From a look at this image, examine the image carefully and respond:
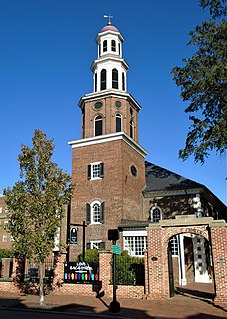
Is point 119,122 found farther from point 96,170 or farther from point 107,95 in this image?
point 96,170

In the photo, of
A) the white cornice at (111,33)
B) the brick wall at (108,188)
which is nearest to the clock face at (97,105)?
the brick wall at (108,188)

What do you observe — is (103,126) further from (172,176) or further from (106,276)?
(106,276)

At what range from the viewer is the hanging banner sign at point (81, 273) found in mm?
17112

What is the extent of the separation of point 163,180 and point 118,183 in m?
5.82

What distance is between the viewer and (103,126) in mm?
28438

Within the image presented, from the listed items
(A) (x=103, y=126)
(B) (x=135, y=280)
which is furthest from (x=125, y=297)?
(A) (x=103, y=126)

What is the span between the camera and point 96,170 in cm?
2722

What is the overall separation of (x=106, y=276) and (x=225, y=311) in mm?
6150

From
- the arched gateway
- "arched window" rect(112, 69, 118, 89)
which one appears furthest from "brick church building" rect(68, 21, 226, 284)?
the arched gateway

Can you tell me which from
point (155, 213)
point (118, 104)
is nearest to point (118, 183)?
point (155, 213)

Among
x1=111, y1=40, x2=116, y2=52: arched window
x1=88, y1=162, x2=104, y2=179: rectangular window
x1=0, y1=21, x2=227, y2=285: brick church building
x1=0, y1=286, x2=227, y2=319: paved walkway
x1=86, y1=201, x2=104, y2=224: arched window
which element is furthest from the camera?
x1=111, y1=40, x2=116, y2=52: arched window

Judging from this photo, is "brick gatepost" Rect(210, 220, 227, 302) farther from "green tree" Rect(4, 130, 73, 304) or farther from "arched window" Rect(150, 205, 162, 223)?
"arched window" Rect(150, 205, 162, 223)

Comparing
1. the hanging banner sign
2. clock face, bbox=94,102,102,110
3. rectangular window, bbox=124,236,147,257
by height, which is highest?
clock face, bbox=94,102,102,110

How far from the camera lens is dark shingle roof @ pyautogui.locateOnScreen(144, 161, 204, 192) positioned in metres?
27.9
